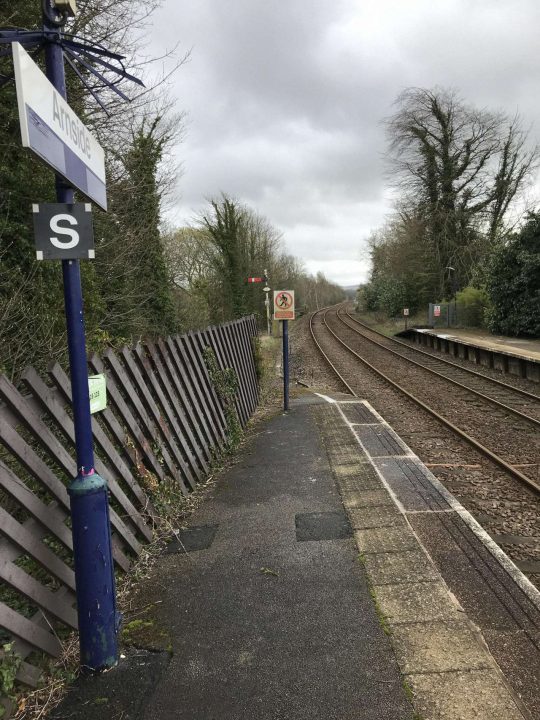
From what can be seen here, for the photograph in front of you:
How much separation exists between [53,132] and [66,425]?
1.66 meters

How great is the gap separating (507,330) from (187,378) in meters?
21.4

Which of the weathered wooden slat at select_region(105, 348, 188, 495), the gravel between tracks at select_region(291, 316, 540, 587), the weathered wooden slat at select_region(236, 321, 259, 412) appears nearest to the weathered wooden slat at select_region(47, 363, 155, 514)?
the weathered wooden slat at select_region(105, 348, 188, 495)

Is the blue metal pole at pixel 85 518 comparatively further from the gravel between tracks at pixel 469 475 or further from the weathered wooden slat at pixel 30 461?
the gravel between tracks at pixel 469 475

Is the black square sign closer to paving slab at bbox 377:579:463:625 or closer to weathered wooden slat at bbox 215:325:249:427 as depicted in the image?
paving slab at bbox 377:579:463:625

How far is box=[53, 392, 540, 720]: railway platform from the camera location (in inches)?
86.4

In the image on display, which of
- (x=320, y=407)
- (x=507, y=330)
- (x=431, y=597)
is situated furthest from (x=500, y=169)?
(x=431, y=597)

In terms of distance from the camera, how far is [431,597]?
299cm

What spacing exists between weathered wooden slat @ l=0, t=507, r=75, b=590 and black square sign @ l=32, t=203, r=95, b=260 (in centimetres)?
124

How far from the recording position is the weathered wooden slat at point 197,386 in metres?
5.19

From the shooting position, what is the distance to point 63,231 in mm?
2207

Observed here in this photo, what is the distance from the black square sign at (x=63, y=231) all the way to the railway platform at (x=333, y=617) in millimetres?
2118

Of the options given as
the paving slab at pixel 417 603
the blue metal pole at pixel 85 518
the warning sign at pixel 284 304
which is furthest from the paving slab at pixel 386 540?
the warning sign at pixel 284 304

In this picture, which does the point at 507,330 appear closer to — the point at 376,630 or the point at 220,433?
the point at 220,433

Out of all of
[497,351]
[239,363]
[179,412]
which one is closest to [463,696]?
[179,412]
